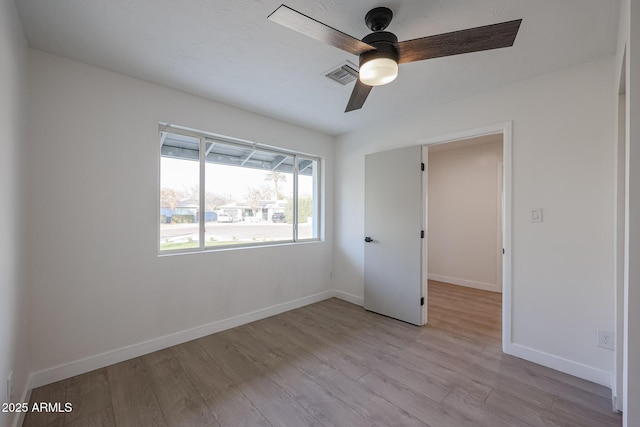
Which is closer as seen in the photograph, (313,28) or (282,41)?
(313,28)

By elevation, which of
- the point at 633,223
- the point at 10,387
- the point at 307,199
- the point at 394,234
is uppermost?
the point at 307,199

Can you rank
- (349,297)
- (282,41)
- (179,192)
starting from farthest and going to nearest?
(349,297) < (179,192) < (282,41)

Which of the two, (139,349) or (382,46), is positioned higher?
(382,46)

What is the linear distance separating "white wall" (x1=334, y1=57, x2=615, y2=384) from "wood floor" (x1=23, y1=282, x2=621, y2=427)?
29 cm

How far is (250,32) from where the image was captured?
69.3 inches

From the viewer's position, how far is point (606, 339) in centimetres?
199

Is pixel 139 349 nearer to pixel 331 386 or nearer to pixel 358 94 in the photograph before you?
pixel 331 386

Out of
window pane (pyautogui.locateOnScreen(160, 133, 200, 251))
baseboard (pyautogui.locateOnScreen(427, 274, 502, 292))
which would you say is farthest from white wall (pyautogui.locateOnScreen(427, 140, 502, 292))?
window pane (pyautogui.locateOnScreen(160, 133, 200, 251))

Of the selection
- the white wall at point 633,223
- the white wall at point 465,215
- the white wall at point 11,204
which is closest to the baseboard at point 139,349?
the white wall at point 11,204

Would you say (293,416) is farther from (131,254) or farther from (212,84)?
(212,84)

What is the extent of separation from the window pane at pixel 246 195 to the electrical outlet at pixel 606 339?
3.13 metres

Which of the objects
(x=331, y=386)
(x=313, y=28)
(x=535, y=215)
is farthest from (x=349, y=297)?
(x=313, y=28)

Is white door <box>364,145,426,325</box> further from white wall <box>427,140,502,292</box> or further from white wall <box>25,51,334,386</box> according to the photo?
white wall <box>427,140,502,292</box>

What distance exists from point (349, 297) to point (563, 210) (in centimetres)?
261
